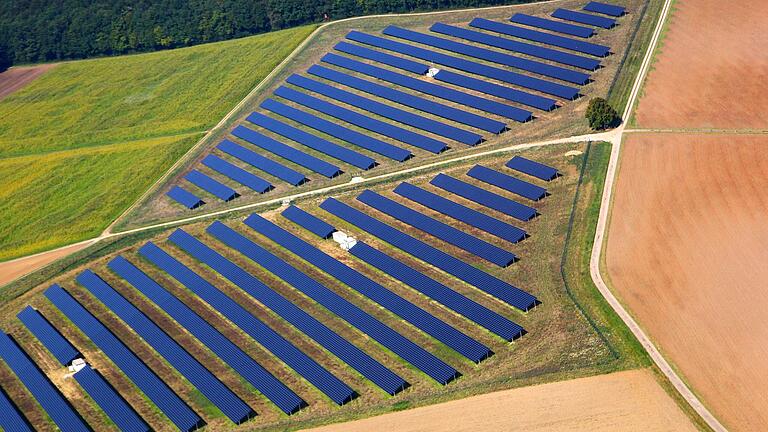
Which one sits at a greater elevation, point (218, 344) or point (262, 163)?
point (262, 163)

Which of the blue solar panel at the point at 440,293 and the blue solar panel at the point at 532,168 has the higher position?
the blue solar panel at the point at 532,168

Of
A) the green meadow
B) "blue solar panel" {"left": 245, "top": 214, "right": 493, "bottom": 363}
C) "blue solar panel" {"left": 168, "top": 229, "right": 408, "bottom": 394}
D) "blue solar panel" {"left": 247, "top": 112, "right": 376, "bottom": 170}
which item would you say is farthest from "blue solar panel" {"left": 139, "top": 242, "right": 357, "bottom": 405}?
"blue solar panel" {"left": 247, "top": 112, "right": 376, "bottom": 170}

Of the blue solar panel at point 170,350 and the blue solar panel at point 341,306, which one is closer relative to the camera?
the blue solar panel at point 341,306

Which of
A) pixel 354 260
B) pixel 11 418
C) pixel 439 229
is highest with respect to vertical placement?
pixel 439 229

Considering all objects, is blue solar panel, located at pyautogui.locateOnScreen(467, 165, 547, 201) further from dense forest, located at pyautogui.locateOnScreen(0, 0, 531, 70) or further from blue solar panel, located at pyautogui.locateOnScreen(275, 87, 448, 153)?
dense forest, located at pyautogui.locateOnScreen(0, 0, 531, 70)

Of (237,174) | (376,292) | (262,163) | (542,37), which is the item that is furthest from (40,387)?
(542,37)

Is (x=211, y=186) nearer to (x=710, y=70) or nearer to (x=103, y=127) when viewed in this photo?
(x=103, y=127)

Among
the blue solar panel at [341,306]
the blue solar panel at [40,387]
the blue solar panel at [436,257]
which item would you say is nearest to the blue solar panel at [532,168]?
the blue solar panel at [436,257]

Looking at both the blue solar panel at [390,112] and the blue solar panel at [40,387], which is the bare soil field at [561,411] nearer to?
the blue solar panel at [40,387]
